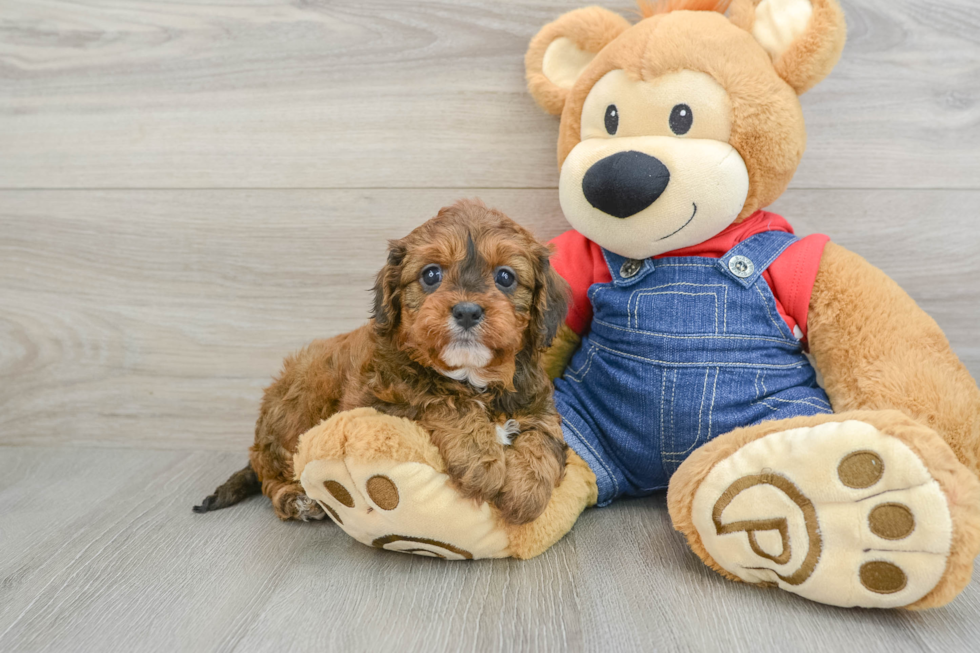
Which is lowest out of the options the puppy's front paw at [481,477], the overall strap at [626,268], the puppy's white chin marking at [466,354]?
the puppy's front paw at [481,477]

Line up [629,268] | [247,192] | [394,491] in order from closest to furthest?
[394,491]
[629,268]
[247,192]

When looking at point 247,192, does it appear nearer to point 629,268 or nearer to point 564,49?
point 564,49

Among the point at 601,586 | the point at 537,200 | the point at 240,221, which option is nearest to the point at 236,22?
the point at 240,221

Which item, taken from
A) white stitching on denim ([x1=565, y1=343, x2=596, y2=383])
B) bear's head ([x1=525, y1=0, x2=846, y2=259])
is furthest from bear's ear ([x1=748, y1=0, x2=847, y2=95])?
white stitching on denim ([x1=565, y1=343, x2=596, y2=383])

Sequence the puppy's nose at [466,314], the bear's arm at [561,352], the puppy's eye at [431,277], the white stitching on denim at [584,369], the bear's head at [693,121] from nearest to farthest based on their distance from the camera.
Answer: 1. the puppy's nose at [466,314]
2. the puppy's eye at [431,277]
3. the bear's head at [693,121]
4. the white stitching on denim at [584,369]
5. the bear's arm at [561,352]

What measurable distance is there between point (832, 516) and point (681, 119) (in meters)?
0.86

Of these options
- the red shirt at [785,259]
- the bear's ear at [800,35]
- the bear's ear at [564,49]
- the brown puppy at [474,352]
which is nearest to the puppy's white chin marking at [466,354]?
the brown puppy at [474,352]

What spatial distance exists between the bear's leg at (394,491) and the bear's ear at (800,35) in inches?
45.0

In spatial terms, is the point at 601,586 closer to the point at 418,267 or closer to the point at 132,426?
the point at 418,267

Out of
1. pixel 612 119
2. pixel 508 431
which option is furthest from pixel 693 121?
pixel 508 431

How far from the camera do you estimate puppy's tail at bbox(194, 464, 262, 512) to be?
172 centimetres

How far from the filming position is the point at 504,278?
133 centimetres

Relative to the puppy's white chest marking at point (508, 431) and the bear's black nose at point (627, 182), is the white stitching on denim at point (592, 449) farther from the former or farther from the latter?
the bear's black nose at point (627, 182)

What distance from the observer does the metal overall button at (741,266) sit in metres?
1.51
